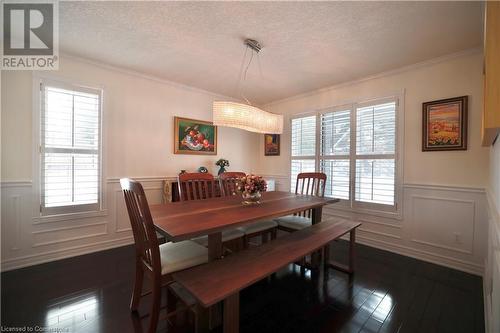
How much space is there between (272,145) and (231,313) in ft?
11.9

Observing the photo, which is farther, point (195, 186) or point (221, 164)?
point (221, 164)

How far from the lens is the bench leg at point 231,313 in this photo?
125 cm

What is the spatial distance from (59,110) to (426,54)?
14.7 ft

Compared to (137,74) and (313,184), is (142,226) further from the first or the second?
(137,74)

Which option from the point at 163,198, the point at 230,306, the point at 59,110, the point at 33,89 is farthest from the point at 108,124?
the point at 230,306

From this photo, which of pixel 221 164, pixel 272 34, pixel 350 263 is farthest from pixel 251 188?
pixel 221 164

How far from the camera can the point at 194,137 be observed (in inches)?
153

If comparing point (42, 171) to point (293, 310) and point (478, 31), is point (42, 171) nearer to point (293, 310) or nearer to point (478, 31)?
point (293, 310)

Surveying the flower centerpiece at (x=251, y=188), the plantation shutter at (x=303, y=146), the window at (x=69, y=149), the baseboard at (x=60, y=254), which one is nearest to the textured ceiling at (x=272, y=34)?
the window at (x=69, y=149)

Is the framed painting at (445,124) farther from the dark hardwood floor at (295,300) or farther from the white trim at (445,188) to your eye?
the dark hardwood floor at (295,300)

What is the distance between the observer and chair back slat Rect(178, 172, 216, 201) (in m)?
2.60

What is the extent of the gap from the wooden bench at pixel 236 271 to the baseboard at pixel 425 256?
1501 millimetres

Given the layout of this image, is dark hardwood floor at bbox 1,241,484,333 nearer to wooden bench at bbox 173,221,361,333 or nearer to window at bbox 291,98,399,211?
wooden bench at bbox 173,221,361,333

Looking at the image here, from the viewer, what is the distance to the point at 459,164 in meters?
2.56
